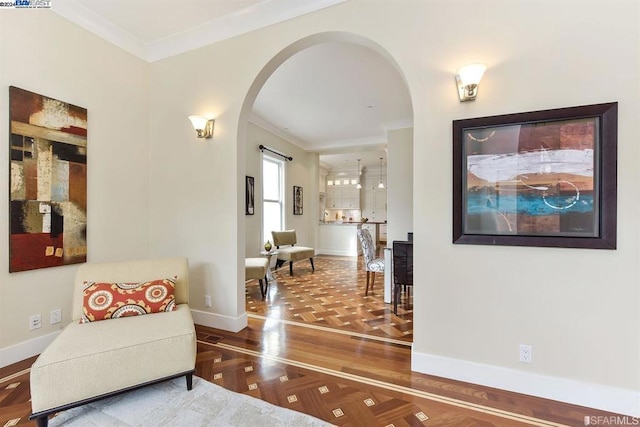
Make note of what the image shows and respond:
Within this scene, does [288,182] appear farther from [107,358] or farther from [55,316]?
[107,358]

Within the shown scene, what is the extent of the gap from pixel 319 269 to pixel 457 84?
15.1ft

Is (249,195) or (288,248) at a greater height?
(249,195)

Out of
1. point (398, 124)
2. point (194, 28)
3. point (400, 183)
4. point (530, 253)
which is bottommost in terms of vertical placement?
point (530, 253)

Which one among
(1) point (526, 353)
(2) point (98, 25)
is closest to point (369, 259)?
(1) point (526, 353)

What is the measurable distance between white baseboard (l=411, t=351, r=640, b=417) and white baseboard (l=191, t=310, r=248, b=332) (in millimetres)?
1682

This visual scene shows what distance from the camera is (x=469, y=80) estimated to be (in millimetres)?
1819

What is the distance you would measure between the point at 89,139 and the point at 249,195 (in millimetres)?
2671

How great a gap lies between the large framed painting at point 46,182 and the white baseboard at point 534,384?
10.4ft

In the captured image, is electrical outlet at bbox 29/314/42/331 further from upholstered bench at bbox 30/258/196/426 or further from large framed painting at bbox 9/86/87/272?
upholstered bench at bbox 30/258/196/426

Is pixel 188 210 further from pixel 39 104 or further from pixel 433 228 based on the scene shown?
pixel 433 228

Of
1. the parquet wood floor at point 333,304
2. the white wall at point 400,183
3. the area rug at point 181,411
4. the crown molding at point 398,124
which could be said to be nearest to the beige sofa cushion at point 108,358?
the area rug at point 181,411

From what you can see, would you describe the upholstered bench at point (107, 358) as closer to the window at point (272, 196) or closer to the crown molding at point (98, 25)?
the crown molding at point (98, 25)

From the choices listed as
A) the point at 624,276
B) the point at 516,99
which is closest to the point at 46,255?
the point at 516,99

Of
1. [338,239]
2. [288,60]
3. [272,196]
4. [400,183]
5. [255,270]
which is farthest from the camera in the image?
[338,239]
